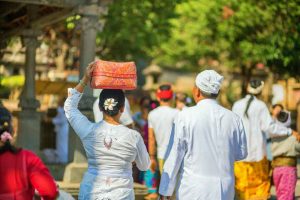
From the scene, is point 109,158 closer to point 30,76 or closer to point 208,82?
point 208,82

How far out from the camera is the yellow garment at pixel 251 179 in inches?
394

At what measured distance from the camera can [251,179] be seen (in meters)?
10.1

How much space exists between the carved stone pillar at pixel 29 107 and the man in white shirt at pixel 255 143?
877 centimetres

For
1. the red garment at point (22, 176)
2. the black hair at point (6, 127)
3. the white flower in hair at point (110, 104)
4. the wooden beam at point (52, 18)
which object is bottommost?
the red garment at point (22, 176)

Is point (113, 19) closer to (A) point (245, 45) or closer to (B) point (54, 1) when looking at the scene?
(A) point (245, 45)

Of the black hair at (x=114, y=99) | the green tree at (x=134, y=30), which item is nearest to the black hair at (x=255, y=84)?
the black hair at (x=114, y=99)

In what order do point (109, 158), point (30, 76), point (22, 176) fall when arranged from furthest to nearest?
point (30, 76)
point (109, 158)
point (22, 176)

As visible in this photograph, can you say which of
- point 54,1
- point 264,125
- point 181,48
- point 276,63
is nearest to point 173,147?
point 264,125

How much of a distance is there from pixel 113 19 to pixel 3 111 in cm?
2286

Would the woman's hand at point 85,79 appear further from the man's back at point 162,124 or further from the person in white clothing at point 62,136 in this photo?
the person in white clothing at point 62,136

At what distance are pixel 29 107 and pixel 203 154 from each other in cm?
1256

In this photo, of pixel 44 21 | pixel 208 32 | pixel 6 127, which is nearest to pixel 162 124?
pixel 6 127

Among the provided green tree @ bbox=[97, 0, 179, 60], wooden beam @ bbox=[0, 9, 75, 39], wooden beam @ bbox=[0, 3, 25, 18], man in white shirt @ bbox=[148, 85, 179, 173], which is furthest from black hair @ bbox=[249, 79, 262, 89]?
green tree @ bbox=[97, 0, 179, 60]

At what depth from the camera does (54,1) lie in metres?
12.9
